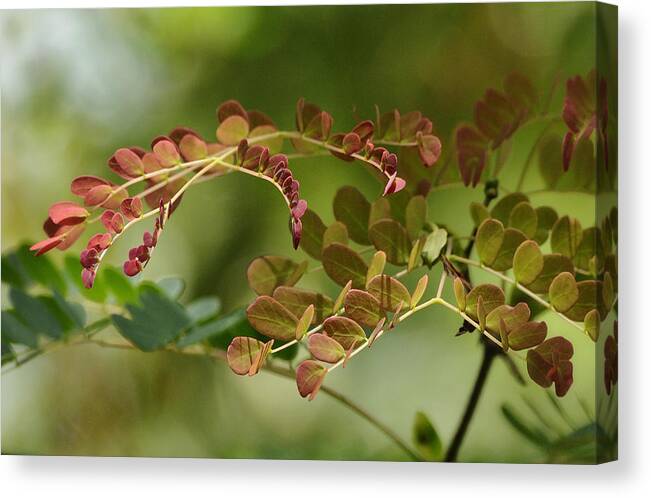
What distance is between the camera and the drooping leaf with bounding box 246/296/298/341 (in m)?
1.15

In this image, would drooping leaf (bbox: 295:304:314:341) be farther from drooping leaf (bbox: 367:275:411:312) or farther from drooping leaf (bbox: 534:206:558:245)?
drooping leaf (bbox: 534:206:558:245)

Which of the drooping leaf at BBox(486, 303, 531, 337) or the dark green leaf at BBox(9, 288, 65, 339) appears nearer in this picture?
the drooping leaf at BBox(486, 303, 531, 337)

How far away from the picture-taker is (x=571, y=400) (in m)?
1.17

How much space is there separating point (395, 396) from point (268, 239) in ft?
0.68

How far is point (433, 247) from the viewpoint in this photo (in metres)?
1.17

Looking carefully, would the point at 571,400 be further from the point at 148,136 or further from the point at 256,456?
the point at 148,136

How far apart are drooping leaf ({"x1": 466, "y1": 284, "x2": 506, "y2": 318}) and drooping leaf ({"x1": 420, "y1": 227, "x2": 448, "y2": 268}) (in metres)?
0.06

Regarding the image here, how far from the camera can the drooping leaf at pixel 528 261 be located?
1146 mm

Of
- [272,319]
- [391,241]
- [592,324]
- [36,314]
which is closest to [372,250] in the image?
[391,241]

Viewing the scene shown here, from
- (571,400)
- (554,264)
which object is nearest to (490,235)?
(554,264)

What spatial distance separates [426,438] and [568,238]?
0.82ft

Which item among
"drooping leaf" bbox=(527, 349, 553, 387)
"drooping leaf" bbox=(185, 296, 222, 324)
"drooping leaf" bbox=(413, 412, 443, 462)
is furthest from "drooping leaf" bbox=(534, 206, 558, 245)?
"drooping leaf" bbox=(185, 296, 222, 324)

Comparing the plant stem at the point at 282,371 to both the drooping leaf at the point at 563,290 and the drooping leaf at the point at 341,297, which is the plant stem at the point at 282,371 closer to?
the drooping leaf at the point at 341,297

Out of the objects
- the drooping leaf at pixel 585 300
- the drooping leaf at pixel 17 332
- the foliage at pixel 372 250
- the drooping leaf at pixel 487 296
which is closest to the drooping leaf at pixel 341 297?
the foliage at pixel 372 250
